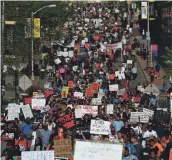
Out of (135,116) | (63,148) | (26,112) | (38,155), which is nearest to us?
(38,155)

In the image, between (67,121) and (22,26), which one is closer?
(67,121)

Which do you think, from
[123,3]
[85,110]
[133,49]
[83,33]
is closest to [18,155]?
[85,110]

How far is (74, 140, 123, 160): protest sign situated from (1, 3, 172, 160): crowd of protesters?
774 mm

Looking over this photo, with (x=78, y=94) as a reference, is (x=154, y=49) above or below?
above

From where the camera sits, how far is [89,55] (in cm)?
4650

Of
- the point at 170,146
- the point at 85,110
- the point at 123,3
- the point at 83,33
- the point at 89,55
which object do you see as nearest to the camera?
the point at 170,146

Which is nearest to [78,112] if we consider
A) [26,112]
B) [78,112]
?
[78,112]

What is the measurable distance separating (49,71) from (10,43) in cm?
409

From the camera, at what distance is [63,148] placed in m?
13.2

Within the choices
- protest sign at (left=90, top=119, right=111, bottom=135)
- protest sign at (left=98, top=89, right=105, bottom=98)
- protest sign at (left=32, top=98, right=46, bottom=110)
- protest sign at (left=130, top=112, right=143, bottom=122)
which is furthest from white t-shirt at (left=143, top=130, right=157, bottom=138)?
protest sign at (left=98, top=89, right=105, bottom=98)

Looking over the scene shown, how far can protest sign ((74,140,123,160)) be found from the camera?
11.9 metres

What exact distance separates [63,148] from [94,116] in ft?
20.9

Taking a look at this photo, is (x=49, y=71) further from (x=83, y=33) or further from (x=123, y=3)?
(x=123, y=3)

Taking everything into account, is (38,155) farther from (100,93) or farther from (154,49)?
(154,49)
